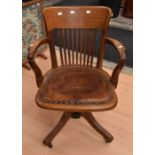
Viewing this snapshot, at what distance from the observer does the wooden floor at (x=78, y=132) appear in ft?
5.12

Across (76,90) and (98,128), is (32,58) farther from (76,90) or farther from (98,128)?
(98,128)

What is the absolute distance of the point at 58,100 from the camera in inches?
50.6

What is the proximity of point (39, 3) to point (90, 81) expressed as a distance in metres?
1.27

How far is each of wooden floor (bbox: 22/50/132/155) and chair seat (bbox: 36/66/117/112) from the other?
1.51ft

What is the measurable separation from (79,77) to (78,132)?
48 cm

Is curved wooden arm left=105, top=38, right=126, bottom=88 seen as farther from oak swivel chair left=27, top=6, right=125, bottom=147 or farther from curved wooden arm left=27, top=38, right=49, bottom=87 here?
curved wooden arm left=27, top=38, right=49, bottom=87

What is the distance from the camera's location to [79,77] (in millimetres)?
1499

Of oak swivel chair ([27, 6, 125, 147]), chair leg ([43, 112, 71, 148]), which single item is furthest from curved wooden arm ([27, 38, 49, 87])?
chair leg ([43, 112, 71, 148])

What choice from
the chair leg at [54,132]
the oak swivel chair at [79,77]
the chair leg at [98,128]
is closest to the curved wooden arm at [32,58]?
the oak swivel chair at [79,77]

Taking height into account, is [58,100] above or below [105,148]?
above
